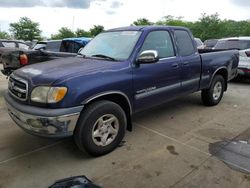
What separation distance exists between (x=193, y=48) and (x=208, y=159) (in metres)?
2.48

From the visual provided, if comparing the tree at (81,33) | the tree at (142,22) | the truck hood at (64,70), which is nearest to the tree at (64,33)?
the tree at (81,33)

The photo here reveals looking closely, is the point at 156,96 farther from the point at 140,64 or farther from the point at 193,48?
the point at 193,48

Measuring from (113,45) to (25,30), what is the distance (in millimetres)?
59287

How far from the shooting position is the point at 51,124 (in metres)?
3.11

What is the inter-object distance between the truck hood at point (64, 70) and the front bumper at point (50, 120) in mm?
369

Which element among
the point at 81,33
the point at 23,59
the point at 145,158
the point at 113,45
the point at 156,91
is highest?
the point at 81,33

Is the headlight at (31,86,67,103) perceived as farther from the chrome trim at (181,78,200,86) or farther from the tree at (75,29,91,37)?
the tree at (75,29,91,37)

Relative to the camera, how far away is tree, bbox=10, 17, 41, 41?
58.1m

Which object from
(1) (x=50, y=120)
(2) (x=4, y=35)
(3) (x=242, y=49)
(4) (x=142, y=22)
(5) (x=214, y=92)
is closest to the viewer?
(1) (x=50, y=120)

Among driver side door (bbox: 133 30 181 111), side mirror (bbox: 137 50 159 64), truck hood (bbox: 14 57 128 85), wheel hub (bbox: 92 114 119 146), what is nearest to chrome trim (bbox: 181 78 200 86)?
driver side door (bbox: 133 30 181 111)

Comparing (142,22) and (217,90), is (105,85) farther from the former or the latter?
(142,22)

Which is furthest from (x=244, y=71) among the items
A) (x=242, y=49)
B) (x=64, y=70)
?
(x=64, y=70)

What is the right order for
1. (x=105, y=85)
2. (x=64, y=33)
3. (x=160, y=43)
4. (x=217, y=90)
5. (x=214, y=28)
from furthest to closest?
(x=64, y=33)
(x=214, y=28)
(x=217, y=90)
(x=160, y=43)
(x=105, y=85)

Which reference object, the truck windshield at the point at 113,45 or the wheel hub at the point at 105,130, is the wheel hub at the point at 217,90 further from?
the wheel hub at the point at 105,130
